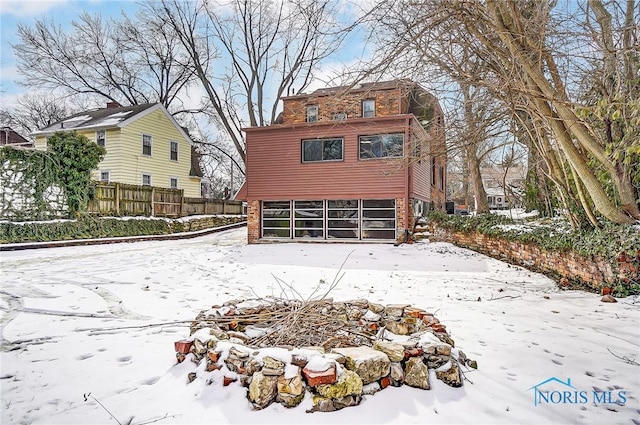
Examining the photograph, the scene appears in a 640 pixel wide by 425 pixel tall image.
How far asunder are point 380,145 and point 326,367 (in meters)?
11.6

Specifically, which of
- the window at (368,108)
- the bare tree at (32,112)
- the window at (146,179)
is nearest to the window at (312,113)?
the window at (368,108)

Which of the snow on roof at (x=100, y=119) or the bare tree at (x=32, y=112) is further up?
the bare tree at (x=32, y=112)

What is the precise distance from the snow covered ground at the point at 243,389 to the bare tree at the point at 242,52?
16.0 m

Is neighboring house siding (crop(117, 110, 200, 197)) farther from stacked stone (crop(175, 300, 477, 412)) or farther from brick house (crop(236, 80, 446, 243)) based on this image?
stacked stone (crop(175, 300, 477, 412))

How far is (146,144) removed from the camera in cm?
2041

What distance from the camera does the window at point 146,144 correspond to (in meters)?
20.2

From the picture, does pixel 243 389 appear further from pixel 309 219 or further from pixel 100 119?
pixel 100 119

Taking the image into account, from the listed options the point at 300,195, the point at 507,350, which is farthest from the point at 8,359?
the point at 300,195

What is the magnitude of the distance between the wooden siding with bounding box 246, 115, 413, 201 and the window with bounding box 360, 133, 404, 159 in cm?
19

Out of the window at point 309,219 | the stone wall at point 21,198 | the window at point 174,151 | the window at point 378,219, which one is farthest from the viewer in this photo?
the window at point 174,151

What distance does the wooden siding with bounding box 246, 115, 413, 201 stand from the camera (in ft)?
42.4

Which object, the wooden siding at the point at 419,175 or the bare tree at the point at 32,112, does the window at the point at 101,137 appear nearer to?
the bare tree at the point at 32,112

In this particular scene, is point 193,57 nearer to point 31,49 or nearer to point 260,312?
point 31,49

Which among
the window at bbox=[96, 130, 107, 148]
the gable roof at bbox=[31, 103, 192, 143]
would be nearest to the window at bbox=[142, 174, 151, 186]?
the window at bbox=[96, 130, 107, 148]
